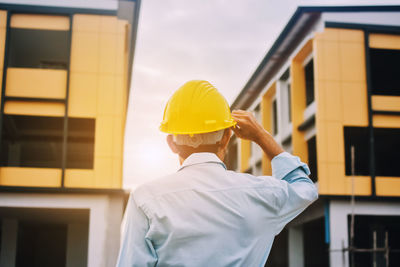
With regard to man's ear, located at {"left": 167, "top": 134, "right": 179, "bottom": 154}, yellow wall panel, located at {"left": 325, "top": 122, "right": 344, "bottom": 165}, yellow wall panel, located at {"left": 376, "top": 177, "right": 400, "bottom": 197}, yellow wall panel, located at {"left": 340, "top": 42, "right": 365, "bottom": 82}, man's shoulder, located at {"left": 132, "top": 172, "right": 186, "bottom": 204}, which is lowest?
man's shoulder, located at {"left": 132, "top": 172, "right": 186, "bottom": 204}

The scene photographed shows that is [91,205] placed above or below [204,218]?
above

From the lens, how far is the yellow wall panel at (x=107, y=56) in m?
19.6

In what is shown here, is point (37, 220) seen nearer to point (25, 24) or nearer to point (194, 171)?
point (25, 24)

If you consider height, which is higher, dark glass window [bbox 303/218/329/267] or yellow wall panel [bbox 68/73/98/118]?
yellow wall panel [bbox 68/73/98/118]

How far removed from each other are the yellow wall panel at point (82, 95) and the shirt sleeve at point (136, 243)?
1804cm

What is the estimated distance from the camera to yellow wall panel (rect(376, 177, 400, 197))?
1853 centimetres

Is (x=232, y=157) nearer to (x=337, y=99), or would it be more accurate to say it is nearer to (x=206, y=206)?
(x=337, y=99)

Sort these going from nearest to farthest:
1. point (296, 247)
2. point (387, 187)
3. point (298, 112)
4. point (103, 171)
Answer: point (387, 187), point (103, 171), point (298, 112), point (296, 247)

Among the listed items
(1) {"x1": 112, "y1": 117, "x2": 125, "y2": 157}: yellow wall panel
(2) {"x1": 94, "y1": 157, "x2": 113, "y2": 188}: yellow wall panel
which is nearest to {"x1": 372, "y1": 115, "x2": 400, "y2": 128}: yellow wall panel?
(1) {"x1": 112, "y1": 117, "x2": 125, "y2": 157}: yellow wall panel

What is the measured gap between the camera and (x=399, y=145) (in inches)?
831

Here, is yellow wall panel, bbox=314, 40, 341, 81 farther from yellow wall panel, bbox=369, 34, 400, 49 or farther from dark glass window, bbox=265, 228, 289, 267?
dark glass window, bbox=265, 228, 289, 267

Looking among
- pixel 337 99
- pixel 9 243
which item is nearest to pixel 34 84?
pixel 9 243

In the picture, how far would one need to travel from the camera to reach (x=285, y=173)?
1.78 m

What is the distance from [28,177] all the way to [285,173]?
59.5 feet
